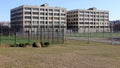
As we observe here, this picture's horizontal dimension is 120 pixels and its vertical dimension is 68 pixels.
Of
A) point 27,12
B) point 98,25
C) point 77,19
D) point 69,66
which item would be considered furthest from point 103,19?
point 69,66

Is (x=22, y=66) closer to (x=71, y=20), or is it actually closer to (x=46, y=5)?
(x=46, y=5)

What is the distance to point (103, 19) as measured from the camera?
18250 cm

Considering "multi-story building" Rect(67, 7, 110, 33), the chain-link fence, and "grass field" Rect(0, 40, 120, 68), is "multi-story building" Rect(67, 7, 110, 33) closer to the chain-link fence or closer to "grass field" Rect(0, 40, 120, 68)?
the chain-link fence

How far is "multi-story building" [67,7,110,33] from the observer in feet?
568

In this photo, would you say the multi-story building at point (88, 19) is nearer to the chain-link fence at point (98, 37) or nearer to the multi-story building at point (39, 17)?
the multi-story building at point (39, 17)

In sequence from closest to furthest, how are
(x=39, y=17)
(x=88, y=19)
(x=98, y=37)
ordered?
(x=98, y=37)
(x=39, y=17)
(x=88, y=19)

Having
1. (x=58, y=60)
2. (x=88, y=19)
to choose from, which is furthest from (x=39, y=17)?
(x=58, y=60)

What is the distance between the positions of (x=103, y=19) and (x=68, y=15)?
22995mm

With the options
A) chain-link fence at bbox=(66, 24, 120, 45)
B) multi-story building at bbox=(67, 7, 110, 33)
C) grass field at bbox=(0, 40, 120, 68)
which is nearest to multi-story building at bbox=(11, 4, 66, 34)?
multi-story building at bbox=(67, 7, 110, 33)

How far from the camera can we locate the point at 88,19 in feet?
Result: 577

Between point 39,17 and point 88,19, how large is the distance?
120 ft

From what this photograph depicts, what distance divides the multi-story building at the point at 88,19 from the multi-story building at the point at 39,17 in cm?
1258

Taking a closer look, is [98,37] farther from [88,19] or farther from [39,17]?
[88,19]

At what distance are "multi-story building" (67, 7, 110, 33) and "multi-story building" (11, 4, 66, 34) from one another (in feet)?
41.3
